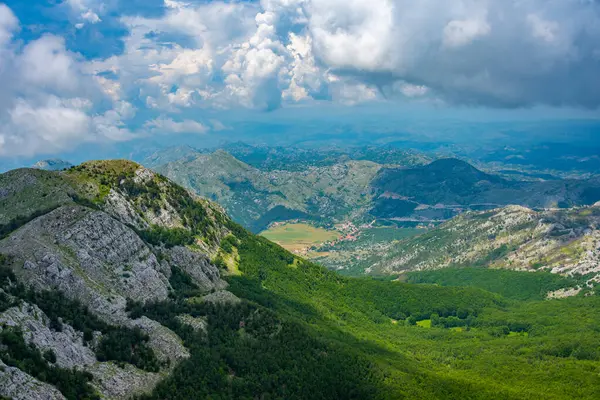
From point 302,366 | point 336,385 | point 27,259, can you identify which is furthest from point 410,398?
point 27,259

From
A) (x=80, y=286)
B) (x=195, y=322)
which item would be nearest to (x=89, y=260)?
(x=80, y=286)

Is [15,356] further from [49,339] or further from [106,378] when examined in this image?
[106,378]

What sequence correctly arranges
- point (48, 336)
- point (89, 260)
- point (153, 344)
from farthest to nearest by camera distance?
1. point (89, 260)
2. point (153, 344)
3. point (48, 336)

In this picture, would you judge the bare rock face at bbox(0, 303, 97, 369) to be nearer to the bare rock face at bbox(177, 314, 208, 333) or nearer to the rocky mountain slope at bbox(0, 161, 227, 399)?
the rocky mountain slope at bbox(0, 161, 227, 399)

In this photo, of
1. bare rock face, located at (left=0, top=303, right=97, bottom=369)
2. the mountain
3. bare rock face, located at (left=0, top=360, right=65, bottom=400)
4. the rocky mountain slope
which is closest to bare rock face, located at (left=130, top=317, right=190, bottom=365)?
the rocky mountain slope

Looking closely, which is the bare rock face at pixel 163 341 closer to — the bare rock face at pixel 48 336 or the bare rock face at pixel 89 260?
the bare rock face at pixel 89 260

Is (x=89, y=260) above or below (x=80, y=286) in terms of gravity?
above

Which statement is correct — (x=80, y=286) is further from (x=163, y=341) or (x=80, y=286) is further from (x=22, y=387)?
(x=22, y=387)

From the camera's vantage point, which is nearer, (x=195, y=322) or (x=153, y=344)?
(x=153, y=344)

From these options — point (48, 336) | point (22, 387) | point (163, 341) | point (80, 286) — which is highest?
point (80, 286)
